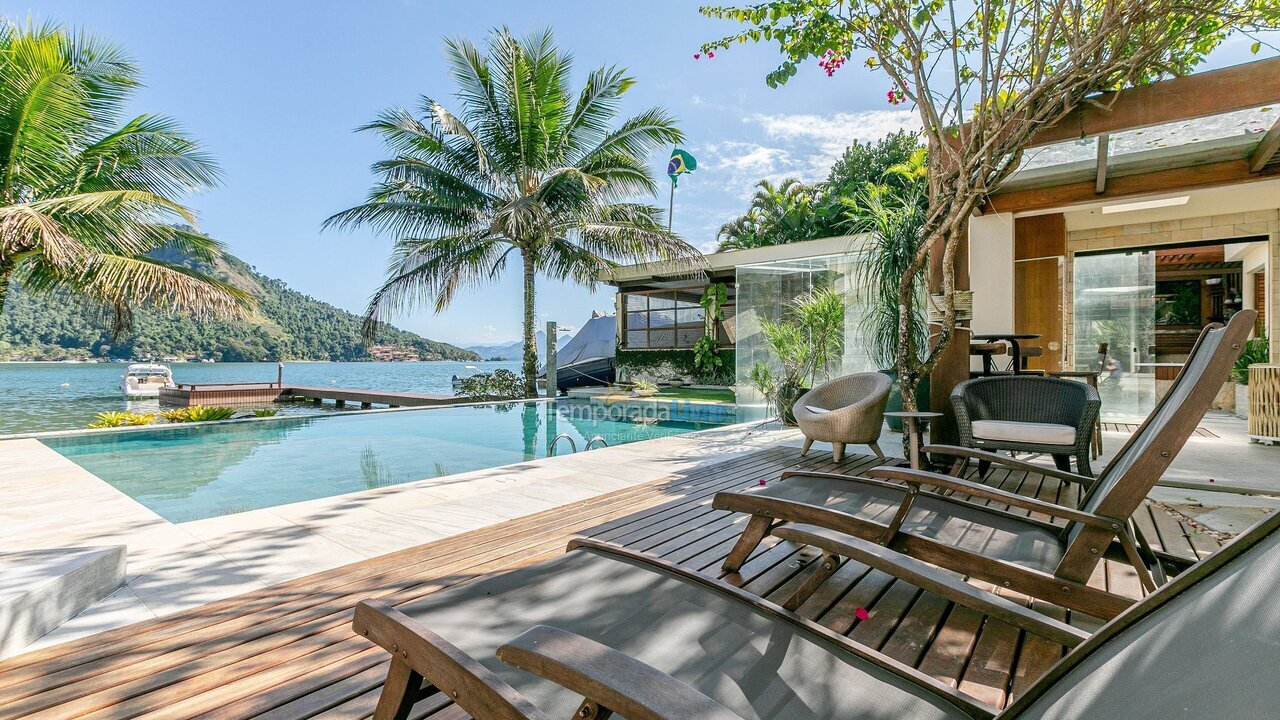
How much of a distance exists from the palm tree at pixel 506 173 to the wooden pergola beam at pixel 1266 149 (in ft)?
25.9

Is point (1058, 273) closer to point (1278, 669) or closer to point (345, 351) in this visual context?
point (1278, 669)

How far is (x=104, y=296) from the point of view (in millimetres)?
7652

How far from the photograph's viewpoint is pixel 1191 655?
64 centimetres

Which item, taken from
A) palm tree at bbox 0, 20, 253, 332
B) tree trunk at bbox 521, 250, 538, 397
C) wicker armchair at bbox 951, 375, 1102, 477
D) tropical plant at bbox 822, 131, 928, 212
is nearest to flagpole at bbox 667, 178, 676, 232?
tropical plant at bbox 822, 131, 928, 212

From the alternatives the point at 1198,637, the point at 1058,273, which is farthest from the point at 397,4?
the point at 1198,637

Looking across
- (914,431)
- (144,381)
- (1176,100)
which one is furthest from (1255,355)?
(144,381)

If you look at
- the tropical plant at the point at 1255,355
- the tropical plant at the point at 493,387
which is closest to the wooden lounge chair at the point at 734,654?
the tropical plant at the point at 1255,355

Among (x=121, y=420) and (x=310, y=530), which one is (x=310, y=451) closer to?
(x=121, y=420)

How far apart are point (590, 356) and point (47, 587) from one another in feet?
59.5

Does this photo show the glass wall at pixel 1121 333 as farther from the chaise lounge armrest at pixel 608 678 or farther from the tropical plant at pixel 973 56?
the chaise lounge armrest at pixel 608 678

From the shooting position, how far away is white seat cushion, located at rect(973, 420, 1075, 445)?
388 cm

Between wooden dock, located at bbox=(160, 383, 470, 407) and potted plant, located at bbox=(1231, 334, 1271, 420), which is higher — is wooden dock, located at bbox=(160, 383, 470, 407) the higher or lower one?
the lower one

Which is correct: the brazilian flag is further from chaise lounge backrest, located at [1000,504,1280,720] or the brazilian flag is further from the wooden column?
chaise lounge backrest, located at [1000,504,1280,720]

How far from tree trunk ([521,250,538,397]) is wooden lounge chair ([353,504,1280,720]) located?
10371mm
